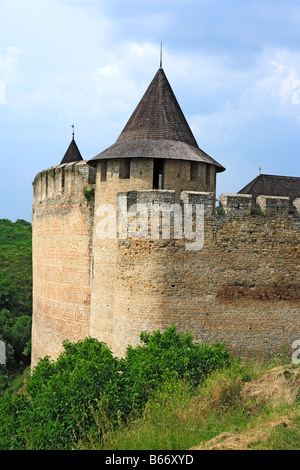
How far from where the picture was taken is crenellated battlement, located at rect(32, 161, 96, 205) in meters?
13.4

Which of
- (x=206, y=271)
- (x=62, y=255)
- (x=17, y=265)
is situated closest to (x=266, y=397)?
(x=206, y=271)

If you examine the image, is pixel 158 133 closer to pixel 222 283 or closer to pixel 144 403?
pixel 222 283

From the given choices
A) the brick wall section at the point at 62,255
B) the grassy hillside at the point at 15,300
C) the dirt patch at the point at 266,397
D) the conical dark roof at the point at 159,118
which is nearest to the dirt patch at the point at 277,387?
the dirt patch at the point at 266,397

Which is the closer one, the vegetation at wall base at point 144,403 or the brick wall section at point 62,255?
the vegetation at wall base at point 144,403

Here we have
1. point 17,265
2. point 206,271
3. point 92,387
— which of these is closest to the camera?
point 92,387

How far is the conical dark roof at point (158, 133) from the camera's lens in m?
11.3

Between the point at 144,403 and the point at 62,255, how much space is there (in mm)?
7568

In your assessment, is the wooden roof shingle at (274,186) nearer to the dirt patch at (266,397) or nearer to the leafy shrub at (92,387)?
the leafy shrub at (92,387)

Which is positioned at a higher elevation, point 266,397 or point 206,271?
point 206,271

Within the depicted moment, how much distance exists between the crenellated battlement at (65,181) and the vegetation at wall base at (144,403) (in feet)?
18.1

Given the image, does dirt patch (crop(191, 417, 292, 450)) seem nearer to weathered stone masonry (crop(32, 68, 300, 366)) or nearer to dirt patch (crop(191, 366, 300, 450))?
dirt patch (crop(191, 366, 300, 450))

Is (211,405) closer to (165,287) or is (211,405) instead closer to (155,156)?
(165,287)

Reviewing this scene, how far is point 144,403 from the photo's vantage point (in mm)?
7750

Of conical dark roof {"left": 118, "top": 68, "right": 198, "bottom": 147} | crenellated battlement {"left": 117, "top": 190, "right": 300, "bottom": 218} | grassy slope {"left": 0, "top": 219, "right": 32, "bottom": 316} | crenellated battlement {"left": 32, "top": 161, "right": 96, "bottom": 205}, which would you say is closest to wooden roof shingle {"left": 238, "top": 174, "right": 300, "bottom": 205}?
conical dark roof {"left": 118, "top": 68, "right": 198, "bottom": 147}
